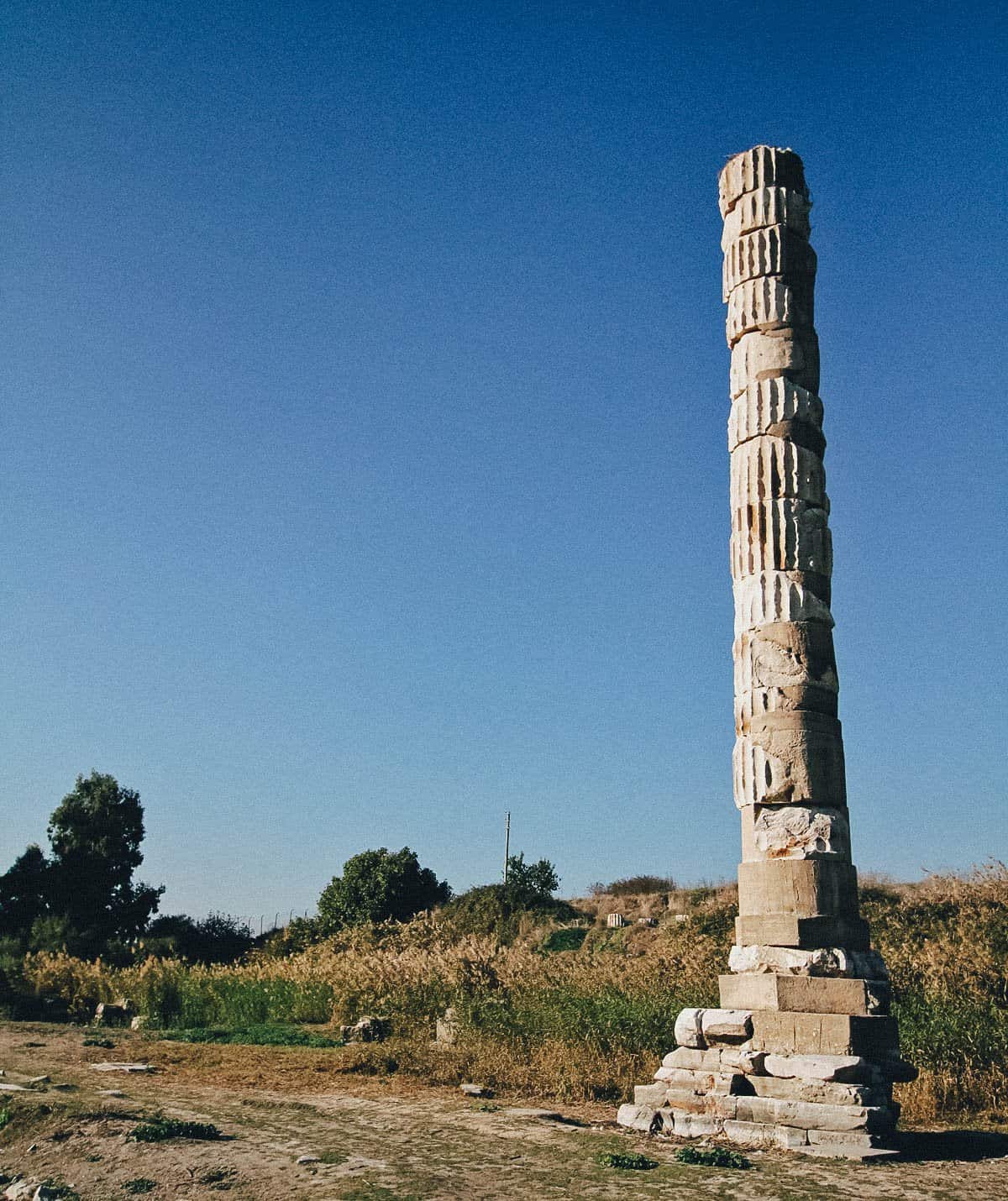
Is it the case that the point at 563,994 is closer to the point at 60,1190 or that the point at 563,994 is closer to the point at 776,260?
the point at 60,1190

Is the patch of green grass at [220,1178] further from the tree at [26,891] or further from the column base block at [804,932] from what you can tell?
the tree at [26,891]

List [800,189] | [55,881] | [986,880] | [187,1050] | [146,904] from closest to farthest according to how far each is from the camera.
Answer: [800,189]
[187,1050]
[986,880]
[55,881]
[146,904]

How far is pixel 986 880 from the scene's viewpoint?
63.4ft

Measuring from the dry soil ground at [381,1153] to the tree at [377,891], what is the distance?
1957cm

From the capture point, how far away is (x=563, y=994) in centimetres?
1232

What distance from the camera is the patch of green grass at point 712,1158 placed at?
23.5 ft

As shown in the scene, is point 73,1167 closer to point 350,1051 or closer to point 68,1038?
point 350,1051

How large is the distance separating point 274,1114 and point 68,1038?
669 cm

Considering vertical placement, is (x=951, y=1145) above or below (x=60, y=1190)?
above

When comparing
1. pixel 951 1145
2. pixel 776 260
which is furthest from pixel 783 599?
pixel 951 1145

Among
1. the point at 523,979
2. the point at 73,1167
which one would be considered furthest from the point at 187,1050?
the point at 73,1167

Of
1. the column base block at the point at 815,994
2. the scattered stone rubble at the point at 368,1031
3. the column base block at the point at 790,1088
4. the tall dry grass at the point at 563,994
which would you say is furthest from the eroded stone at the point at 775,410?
the scattered stone rubble at the point at 368,1031

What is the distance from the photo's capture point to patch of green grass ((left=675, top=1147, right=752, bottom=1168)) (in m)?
7.17

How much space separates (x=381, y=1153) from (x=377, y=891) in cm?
2351
